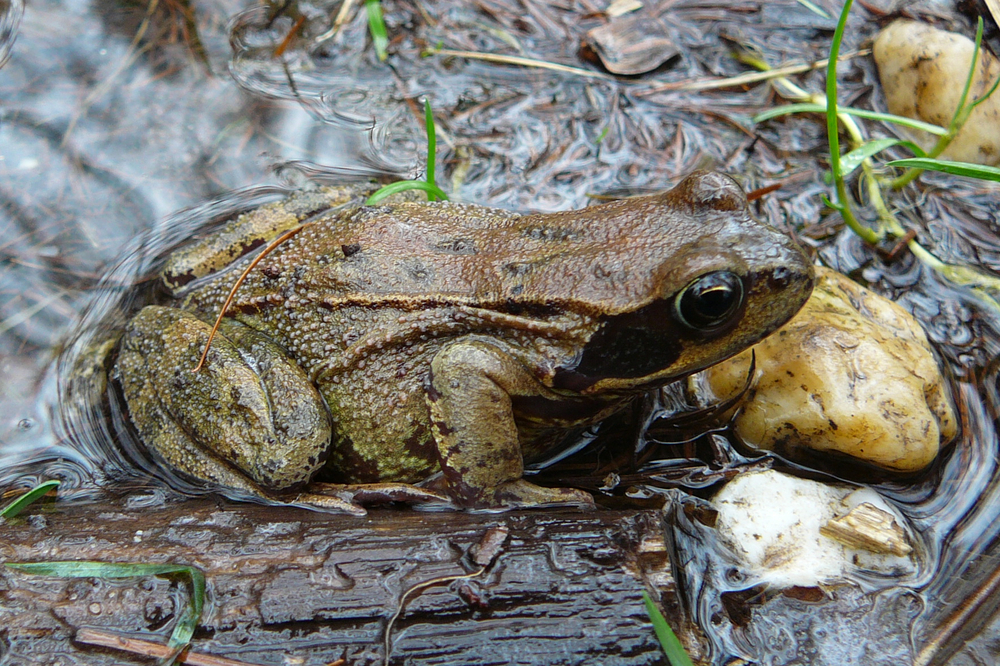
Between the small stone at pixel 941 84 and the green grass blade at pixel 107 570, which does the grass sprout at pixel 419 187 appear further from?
the small stone at pixel 941 84

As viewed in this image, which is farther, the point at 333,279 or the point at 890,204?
the point at 890,204

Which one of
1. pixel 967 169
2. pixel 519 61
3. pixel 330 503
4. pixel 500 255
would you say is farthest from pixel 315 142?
pixel 967 169

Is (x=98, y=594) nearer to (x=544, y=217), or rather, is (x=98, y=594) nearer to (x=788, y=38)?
(x=544, y=217)

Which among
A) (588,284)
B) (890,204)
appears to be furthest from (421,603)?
(890,204)

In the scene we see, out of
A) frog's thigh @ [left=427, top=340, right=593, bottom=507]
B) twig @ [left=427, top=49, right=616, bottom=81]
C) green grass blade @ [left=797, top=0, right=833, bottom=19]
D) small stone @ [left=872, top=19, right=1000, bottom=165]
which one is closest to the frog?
frog's thigh @ [left=427, top=340, right=593, bottom=507]

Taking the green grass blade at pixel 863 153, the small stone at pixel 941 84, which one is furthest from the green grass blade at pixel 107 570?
the small stone at pixel 941 84

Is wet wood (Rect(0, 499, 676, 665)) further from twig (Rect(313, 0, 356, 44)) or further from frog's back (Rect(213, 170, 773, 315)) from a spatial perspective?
twig (Rect(313, 0, 356, 44))
